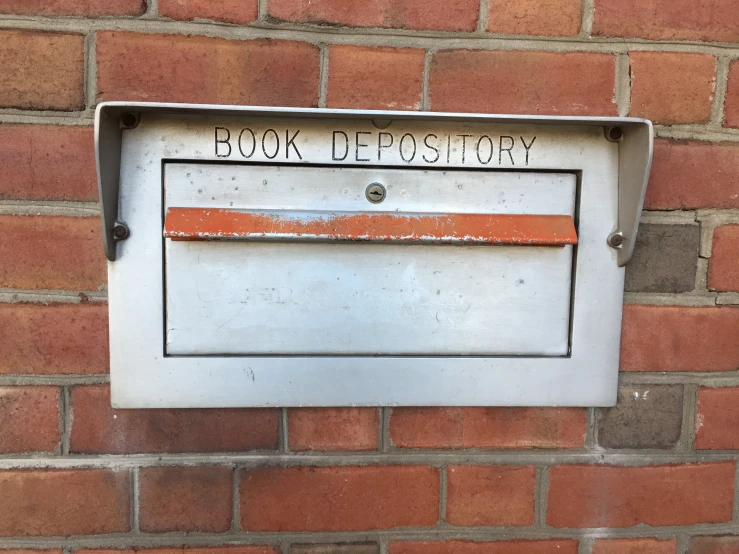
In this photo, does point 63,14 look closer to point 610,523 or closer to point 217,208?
point 217,208

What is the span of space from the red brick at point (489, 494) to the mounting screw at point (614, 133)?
48 centimetres

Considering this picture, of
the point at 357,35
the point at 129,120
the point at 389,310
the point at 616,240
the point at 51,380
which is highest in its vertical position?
the point at 357,35

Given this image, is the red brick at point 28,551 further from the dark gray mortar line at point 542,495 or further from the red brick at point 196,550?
the dark gray mortar line at point 542,495

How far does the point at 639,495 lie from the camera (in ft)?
2.46

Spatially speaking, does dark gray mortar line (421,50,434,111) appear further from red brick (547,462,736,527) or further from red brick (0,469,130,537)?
red brick (0,469,130,537)

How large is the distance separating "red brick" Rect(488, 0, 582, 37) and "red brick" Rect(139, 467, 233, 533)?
0.72 meters

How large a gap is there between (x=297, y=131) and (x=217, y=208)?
0.14 m

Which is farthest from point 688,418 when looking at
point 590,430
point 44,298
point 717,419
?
point 44,298

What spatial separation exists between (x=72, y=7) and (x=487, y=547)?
932 mm

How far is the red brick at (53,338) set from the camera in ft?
2.21

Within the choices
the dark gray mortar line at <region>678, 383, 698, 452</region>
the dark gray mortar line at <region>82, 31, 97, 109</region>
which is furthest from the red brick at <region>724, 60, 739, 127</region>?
the dark gray mortar line at <region>82, 31, 97, 109</region>

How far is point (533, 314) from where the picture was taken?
0.68m

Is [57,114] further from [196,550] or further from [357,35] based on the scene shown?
[196,550]

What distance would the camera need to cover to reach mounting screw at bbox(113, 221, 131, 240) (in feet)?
2.09
